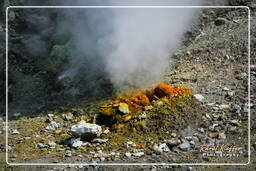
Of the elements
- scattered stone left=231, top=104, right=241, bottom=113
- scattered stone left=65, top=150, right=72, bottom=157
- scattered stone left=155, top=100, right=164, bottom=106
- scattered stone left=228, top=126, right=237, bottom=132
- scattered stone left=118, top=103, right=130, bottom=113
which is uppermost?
scattered stone left=155, top=100, right=164, bottom=106

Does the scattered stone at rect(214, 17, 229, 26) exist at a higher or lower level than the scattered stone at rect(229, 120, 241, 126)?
higher

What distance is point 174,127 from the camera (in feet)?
22.1

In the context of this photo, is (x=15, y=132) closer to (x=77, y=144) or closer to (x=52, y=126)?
(x=52, y=126)

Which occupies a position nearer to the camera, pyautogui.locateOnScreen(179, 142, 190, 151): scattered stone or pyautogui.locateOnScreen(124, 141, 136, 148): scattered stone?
pyautogui.locateOnScreen(179, 142, 190, 151): scattered stone

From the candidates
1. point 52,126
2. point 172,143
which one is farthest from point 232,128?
point 52,126

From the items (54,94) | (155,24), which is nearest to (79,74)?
(54,94)

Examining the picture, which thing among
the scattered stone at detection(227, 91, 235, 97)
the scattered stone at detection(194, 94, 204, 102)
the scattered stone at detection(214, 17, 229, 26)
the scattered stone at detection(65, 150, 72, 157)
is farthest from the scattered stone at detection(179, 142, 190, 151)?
the scattered stone at detection(214, 17, 229, 26)

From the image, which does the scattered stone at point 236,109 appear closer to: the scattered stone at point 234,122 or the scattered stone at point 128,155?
the scattered stone at point 234,122

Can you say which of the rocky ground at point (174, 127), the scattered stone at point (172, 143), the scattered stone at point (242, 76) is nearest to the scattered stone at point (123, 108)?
the rocky ground at point (174, 127)

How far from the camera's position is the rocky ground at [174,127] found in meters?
6.27

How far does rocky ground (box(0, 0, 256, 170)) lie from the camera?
6.27m

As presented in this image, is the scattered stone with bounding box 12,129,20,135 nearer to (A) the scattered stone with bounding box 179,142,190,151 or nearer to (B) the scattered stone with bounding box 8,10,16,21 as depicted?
(A) the scattered stone with bounding box 179,142,190,151

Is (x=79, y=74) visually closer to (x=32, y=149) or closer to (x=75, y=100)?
(x=75, y=100)

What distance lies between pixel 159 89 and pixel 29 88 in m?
4.41
